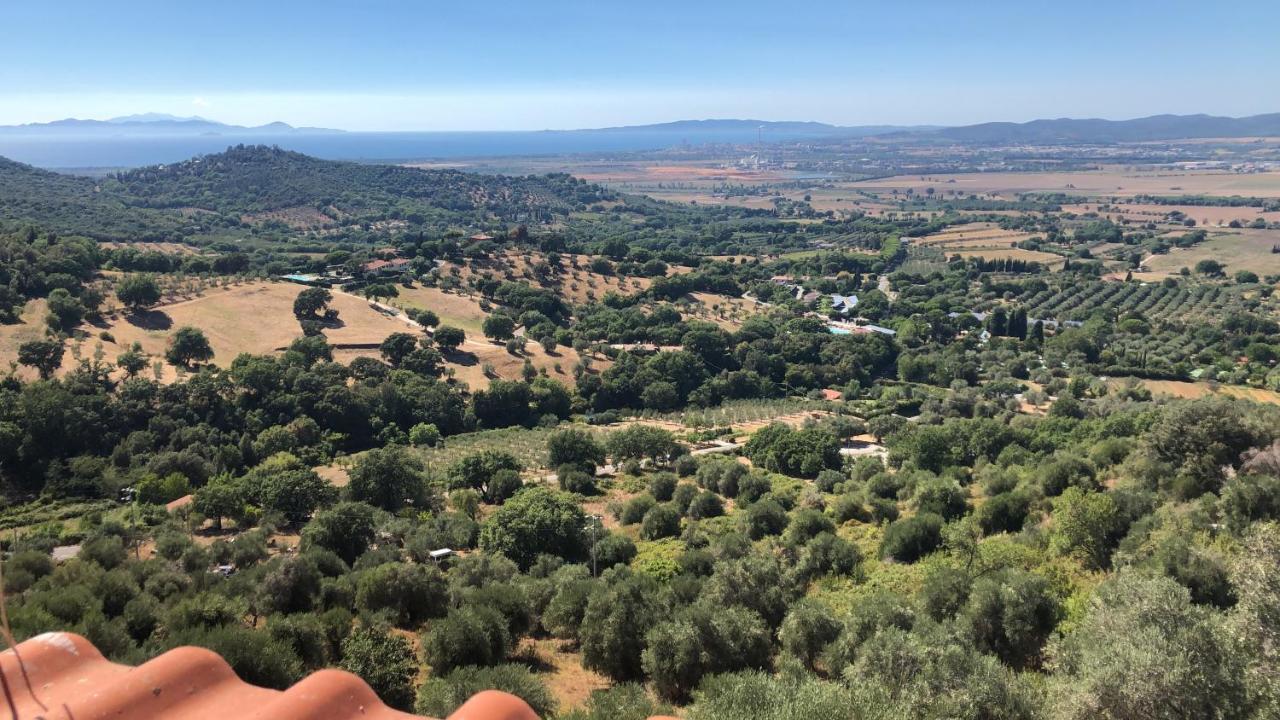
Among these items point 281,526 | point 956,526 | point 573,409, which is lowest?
point 573,409

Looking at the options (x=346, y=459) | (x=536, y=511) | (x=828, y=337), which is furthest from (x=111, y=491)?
(x=828, y=337)

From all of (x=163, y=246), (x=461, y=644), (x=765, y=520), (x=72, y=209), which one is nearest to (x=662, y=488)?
(x=765, y=520)

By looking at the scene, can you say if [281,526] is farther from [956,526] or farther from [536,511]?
[956,526]

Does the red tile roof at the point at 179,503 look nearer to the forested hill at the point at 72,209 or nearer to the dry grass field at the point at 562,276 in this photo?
the dry grass field at the point at 562,276

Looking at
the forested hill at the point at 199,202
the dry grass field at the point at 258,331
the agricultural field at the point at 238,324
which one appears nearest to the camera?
the dry grass field at the point at 258,331

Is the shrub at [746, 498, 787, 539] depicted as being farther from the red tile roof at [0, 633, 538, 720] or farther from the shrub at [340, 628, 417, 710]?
the red tile roof at [0, 633, 538, 720]

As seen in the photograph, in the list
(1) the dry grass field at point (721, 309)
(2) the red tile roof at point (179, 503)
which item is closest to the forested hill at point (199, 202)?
(1) the dry grass field at point (721, 309)
